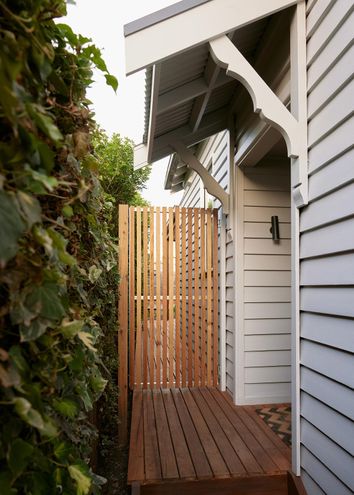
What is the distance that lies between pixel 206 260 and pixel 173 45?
8.23 ft

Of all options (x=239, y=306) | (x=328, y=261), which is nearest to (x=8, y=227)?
(x=328, y=261)

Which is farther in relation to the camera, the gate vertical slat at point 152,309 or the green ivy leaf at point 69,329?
the gate vertical slat at point 152,309

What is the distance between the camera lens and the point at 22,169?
0.58 m

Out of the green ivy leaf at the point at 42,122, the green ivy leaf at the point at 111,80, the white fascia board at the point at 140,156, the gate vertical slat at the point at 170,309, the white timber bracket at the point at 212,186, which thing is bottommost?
the gate vertical slat at the point at 170,309

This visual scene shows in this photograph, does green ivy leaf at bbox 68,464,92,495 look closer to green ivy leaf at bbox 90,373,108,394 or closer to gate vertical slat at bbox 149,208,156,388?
green ivy leaf at bbox 90,373,108,394

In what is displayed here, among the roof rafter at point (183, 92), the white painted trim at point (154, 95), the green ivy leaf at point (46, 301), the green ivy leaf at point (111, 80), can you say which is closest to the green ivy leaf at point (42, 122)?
the green ivy leaf at point (46, 301)

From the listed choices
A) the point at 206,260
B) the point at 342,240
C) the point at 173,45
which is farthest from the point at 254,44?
the point at 206,260

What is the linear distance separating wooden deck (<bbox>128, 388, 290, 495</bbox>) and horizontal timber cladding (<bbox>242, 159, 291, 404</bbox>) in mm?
373

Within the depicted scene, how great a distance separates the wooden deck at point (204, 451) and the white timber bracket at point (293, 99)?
5.15ft

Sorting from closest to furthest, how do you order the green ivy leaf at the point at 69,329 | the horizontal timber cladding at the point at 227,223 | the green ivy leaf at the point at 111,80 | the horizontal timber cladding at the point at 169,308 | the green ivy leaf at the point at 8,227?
the green ivy leaf at the point at 8,227 → the green ivy leaf at the point at 69,329 → the green ivy leaf at the point at 111,80 → the horizontal timber cladding at the point at 227,223 → the horizontal timber cladding at the point at 169,308

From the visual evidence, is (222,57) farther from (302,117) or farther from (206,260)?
(206,260)

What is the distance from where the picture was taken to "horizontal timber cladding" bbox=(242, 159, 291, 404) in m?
3.18

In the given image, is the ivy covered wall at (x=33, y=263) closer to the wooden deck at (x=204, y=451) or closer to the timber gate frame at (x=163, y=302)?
the wooden deck at (x=204, y=451)

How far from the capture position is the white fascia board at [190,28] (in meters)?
1.87
